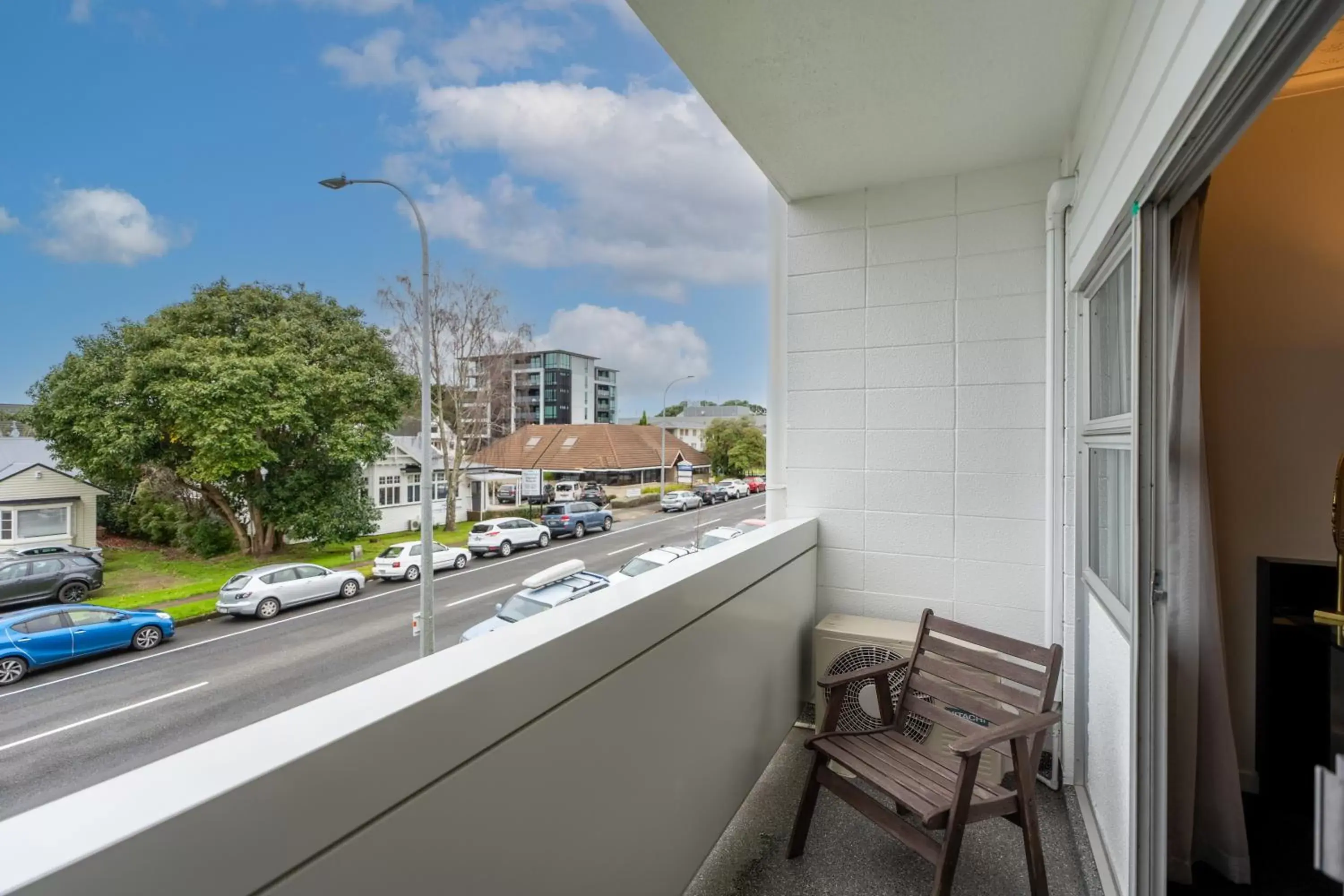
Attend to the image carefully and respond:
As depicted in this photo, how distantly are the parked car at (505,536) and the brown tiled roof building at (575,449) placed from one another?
13cm

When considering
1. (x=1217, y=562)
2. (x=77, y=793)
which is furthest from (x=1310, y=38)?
(x=1217, y=562)

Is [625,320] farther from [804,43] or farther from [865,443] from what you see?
[865,443]

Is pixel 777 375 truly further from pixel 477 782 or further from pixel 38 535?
pixel 38 535

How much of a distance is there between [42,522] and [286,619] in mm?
334

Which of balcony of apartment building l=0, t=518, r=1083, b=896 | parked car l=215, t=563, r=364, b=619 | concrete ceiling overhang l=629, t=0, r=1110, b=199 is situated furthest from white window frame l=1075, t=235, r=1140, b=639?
parked car l=215, t=563, r=364, b=619

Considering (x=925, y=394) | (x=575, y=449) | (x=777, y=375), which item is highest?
(x=777, y=375)

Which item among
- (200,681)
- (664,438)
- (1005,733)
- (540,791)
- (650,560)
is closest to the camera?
(200,681)

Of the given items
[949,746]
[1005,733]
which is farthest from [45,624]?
[949,746]

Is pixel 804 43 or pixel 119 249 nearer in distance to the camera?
pixel 119 249

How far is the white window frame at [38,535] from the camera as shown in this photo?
0.75 meters

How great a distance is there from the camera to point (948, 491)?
9.57ft

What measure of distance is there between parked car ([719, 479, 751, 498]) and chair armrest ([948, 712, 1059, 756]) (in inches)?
50.4

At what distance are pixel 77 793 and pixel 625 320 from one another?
4.59 ft

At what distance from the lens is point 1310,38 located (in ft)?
2.83
